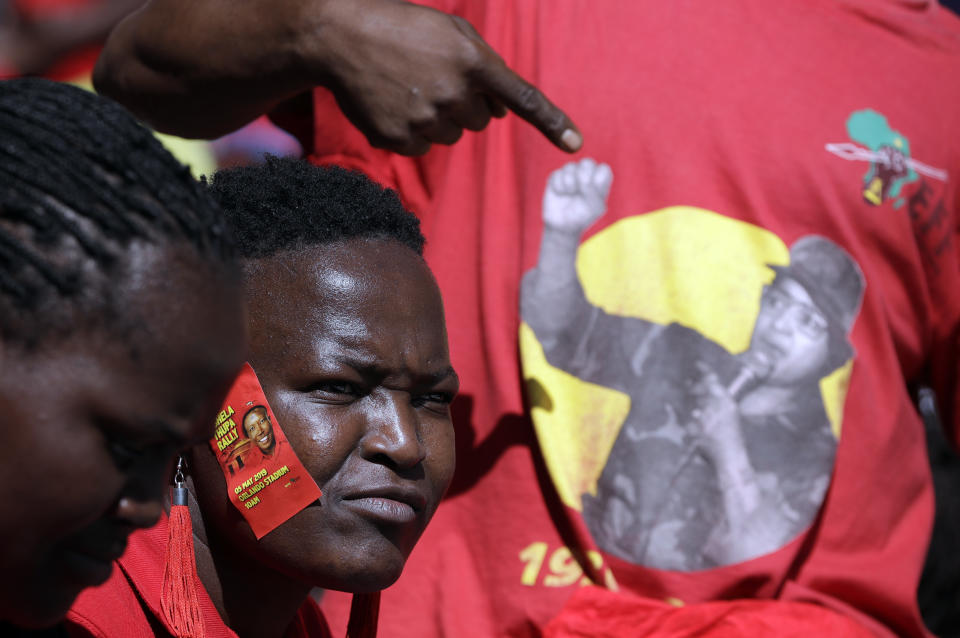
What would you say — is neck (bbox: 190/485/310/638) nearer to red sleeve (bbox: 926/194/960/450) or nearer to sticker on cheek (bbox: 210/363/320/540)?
sticker on cheek (bbox: 210/363/320/540)

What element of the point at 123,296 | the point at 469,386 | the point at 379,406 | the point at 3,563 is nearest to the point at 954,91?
the point at 469,386

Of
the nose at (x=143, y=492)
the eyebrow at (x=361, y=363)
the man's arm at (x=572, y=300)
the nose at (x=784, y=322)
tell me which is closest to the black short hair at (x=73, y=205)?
the nose at (x=143, y=492)

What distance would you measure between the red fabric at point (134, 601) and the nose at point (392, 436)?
0.31 m

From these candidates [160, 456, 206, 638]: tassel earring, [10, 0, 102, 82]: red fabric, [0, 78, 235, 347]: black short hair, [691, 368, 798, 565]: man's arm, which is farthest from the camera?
[10, 0, 102, 82]: red fabric

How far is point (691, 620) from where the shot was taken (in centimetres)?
176

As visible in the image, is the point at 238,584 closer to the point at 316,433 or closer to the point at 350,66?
the point at 316,433

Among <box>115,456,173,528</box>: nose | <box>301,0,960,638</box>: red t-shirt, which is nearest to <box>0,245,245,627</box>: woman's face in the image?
<box>115,456,173,528</box>: nose

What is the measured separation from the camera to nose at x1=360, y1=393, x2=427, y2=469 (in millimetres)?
1429

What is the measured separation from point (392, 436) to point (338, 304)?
0.20 metres

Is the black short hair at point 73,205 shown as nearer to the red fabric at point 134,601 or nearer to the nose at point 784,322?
the red fabric at point 134,601

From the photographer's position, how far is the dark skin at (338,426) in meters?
1.42

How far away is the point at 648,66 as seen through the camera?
2.03 metres

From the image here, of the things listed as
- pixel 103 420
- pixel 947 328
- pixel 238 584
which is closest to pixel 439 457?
pixel 238 584

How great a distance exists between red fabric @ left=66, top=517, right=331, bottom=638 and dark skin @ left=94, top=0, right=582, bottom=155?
0.68 meters
